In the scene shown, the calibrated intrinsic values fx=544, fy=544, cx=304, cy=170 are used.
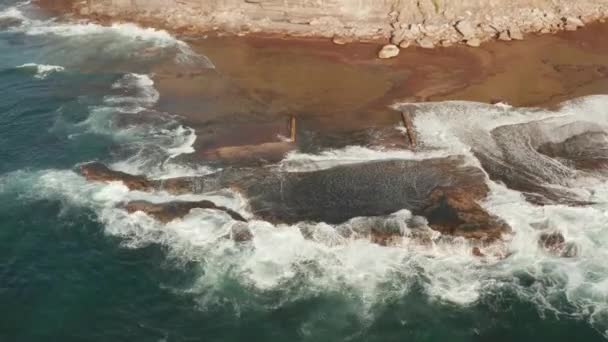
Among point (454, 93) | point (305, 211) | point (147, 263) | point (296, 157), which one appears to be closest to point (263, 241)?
point (305, 211)

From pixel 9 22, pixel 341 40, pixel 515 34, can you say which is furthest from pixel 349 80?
pixel 9 22

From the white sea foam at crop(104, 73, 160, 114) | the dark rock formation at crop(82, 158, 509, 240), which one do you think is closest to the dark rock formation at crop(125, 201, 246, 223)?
the dark rock formation at crop(82, 158, 509, 240)

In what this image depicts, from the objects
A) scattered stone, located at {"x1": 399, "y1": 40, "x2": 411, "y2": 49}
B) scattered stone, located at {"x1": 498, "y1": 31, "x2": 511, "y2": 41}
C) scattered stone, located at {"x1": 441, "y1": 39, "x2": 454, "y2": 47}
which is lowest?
scattered stone, located at {"x1": 399, "y1": 40, "x2": 411, "y2": 49}

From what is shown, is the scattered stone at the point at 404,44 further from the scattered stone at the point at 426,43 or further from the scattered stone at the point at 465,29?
the scattered stone at the point at 465,29

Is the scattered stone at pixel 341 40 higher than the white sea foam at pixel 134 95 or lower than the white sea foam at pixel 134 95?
higher

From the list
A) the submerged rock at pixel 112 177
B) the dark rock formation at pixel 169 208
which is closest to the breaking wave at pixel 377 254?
the dark rock formation at pixel 169 208

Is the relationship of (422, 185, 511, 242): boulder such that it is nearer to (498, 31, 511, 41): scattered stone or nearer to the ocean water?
the ocean water
